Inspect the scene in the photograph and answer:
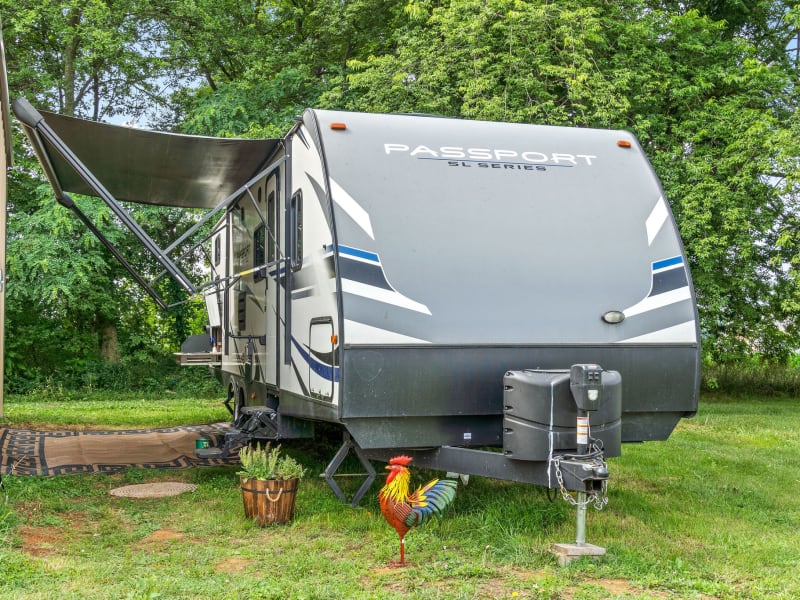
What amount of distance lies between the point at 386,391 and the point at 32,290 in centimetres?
1356

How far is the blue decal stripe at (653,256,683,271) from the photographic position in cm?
611

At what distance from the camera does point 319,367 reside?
600 cm

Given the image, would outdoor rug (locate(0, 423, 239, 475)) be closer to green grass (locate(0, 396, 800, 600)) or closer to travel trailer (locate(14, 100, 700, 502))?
green grass (locate(0, 396, 800, 600))

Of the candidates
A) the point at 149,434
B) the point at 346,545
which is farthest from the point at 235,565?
the point at 149,434

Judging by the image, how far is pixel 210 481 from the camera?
784cm

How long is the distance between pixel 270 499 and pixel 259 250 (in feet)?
10.1

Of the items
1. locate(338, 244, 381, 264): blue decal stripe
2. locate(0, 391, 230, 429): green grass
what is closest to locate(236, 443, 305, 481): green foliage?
locate(338, 244, 381, 264): blue decal stripe

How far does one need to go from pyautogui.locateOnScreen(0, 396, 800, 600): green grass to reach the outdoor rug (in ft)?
2.33

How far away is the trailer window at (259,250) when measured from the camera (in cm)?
805

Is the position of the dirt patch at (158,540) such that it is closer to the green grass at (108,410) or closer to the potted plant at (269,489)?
the potted plant at (269,489)

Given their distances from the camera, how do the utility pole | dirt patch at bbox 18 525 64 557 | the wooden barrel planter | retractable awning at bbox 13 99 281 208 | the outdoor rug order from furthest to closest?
the outdoor rug
the utility pole
retractable awning at bbox 13 99 281 208
the wooden barrel planter
dirt patch at bbox 18 525 64 557

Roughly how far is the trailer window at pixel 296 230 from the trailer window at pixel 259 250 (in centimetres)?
114

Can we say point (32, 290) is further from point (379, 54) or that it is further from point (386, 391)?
point (386, 391)

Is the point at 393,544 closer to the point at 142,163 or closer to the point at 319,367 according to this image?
the point at 319,367
